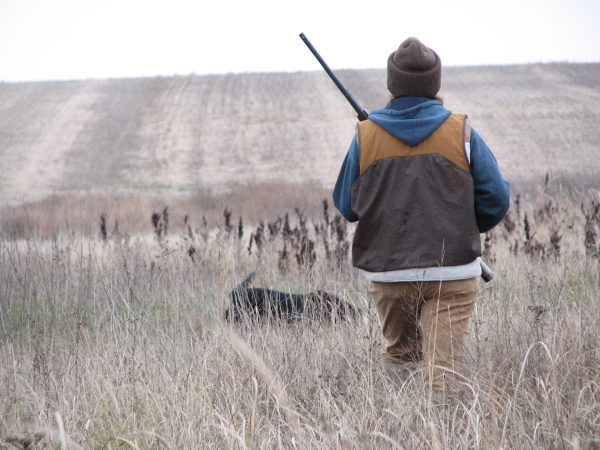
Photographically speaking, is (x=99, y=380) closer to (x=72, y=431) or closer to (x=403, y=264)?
(x=72, y=431)

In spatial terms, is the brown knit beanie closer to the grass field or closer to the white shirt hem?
the white shirt hem

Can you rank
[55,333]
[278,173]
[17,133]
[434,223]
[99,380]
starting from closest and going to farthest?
[434,223] < [99,380] < [55,333] < [278,173] < [17,133]

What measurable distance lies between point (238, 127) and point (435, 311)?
1177 inches

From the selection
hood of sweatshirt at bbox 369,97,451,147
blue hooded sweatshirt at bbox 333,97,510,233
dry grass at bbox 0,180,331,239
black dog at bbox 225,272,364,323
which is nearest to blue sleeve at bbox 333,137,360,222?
blue hooded sweatshirt at bbox 333,97,510,233

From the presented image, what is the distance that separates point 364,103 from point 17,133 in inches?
731

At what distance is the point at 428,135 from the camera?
2477mm

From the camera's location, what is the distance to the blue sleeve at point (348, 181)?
2621 mm

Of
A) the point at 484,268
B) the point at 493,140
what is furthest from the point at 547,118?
the point at 484,268

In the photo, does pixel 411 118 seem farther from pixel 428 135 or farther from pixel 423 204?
pixel 423 204

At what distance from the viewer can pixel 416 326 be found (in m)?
2.63

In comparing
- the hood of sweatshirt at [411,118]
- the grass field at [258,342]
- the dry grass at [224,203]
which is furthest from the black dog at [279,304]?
the dry grass at [224,203]

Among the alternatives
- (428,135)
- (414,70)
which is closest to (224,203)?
(414,70)

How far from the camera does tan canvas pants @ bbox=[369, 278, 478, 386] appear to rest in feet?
8.26

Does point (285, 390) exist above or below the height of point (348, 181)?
below
